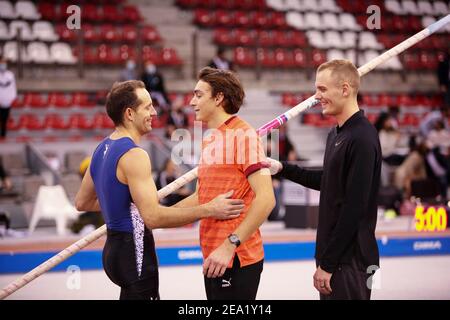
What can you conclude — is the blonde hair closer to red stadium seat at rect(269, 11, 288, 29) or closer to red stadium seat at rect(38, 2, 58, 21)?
red stadium seat at rect(38, 2, 58, 21)

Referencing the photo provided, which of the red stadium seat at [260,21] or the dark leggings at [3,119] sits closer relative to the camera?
the dark leggings at [3,119]

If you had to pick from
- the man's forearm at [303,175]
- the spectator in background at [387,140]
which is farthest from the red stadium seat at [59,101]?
the man's forearm at [303,175]

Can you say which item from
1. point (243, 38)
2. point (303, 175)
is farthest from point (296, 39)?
point (303, 175)

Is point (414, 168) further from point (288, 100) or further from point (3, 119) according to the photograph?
point (3, 119)

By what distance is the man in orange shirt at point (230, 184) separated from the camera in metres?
3.54

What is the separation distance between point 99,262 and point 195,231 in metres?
2.04

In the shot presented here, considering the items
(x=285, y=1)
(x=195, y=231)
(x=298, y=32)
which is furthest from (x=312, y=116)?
(x=195, y=231)

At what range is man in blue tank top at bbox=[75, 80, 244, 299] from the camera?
362cm

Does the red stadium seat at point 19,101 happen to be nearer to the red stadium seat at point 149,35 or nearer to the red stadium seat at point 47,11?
the red stadium seat at point 47,11

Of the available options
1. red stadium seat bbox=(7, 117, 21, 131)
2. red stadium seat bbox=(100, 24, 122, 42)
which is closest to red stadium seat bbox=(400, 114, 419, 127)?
red stadium seat bbox=(100, 24, 122, 42)

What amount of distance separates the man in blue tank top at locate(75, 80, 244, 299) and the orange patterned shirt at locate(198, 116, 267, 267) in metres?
0.09

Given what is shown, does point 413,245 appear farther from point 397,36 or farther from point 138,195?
point 397,36

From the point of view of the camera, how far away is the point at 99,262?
848 centimetres

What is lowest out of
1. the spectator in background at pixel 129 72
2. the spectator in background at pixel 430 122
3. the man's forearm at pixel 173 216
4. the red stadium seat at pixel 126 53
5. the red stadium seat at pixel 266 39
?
the spectator in background at pixel 430 122
